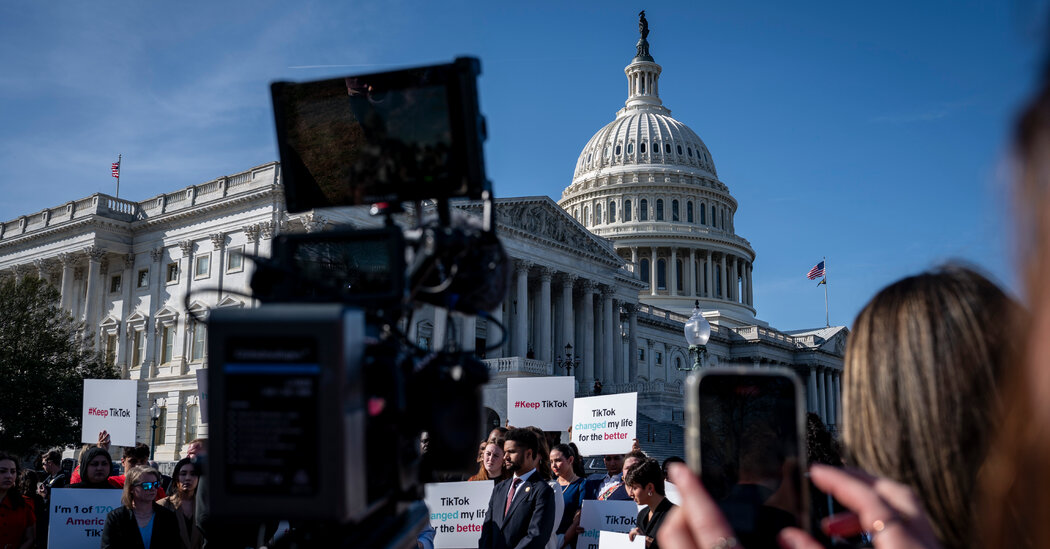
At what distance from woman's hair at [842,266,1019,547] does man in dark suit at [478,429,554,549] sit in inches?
204

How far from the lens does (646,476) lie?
6.71 meters

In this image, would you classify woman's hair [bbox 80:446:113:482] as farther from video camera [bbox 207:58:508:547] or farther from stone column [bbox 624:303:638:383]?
stone column [bbox 624:303:638:383]

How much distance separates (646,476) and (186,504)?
3.74 m

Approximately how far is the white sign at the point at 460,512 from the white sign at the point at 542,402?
464cm

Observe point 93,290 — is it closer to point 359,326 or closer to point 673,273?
point 673,273

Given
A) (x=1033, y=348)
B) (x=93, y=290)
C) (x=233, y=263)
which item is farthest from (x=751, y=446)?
(x=93, y=290)

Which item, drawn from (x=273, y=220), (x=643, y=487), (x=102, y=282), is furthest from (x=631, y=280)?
(x=643, y=487)

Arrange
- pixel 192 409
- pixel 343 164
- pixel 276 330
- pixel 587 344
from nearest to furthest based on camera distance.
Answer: pixel 276 330, pixel 343 164, pixel 192 409, pixel 587 344

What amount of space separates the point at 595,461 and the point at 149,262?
31.0 meters

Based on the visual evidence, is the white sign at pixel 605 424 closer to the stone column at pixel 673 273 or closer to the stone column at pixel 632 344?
the stone column at pixel 632 344

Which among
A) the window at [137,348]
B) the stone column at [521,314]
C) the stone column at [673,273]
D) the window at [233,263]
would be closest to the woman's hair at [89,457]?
the window at [233,263]

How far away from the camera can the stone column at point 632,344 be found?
62594 mm

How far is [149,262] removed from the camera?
5097 cm

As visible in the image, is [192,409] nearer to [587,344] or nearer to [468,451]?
[587,344]
